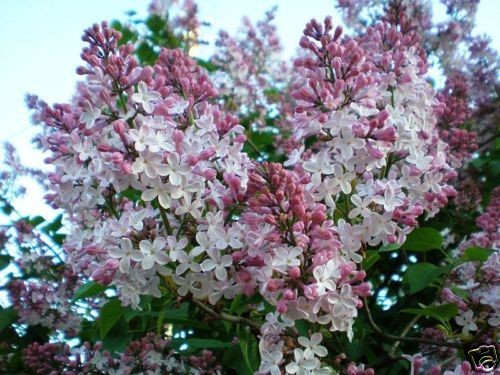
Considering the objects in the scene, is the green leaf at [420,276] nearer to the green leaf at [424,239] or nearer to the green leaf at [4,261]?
the green leaf at [424,239]

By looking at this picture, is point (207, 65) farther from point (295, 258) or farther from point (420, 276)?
point (295, 258)

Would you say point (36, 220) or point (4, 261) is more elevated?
point (36, 220)

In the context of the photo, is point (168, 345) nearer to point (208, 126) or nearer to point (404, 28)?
point (208, 126)

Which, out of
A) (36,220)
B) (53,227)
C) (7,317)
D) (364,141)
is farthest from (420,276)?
(36,220)

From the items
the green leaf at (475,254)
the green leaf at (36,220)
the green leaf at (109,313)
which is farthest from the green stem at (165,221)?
the green leaf at (36,220)

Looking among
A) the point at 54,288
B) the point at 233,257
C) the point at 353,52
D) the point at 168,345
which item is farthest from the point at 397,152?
the point at 54,288

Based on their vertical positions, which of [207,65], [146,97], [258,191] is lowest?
[258,191]
